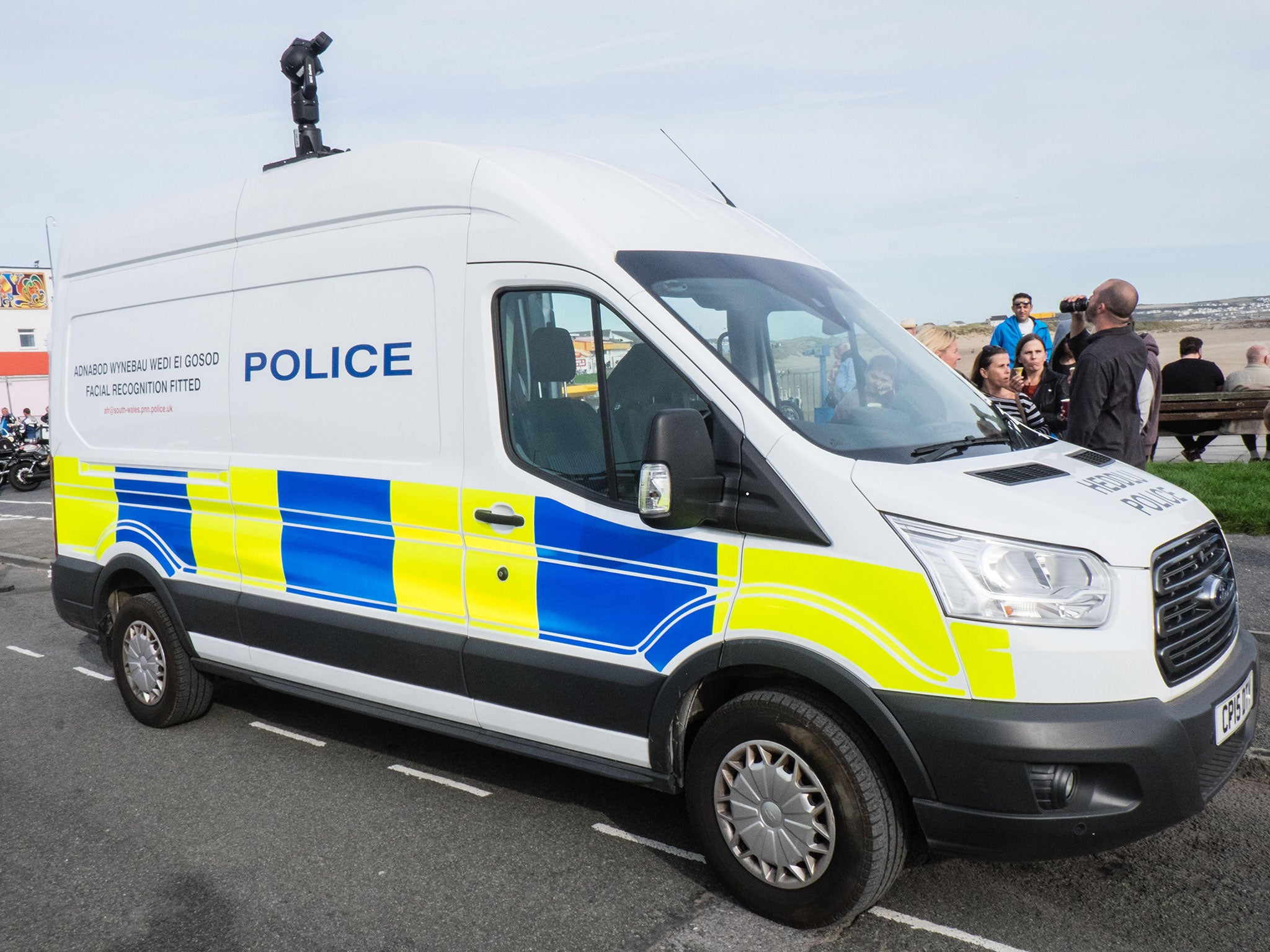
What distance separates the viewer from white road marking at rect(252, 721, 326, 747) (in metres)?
5.09

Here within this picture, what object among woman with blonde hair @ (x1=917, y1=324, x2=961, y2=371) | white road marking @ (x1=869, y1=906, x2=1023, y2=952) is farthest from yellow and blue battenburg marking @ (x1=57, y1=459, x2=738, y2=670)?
woman with blonde hair @ (x1=917, y1=324, x2=961, y2=371)

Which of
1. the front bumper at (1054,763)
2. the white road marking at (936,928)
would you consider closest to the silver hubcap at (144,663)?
the white road marking at (936,928)

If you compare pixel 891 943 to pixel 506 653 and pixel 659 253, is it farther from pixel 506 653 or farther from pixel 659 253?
pixel 659 253

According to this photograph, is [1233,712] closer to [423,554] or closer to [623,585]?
[623,585]

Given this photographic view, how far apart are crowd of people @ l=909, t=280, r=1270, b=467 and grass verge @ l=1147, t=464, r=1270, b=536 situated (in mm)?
1209

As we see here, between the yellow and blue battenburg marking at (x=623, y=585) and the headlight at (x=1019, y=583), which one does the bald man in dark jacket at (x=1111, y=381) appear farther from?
the yellow and blue battenburg marking at (x=623, y=585)

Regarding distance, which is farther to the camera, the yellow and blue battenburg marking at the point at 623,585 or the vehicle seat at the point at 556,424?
the vehicle seat at the point at 556,424

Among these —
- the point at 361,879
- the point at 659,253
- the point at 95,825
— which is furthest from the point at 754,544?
the point at 95,825

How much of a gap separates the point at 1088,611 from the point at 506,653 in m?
1.86

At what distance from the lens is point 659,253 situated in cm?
355

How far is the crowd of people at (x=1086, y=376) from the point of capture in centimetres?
534

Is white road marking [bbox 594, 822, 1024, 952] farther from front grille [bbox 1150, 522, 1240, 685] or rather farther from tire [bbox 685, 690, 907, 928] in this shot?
front grille [bbox 1150, 522, 1240, 685]

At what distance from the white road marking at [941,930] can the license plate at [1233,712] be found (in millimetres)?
833

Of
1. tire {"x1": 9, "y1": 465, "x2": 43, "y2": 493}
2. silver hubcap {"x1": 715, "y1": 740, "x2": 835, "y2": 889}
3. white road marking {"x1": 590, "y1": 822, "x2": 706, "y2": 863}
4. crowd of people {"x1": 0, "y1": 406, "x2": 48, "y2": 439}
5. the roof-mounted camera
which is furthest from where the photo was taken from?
crowd of people {"x1": 0, "y1": 406, "x2": 48, "y2": 439}
